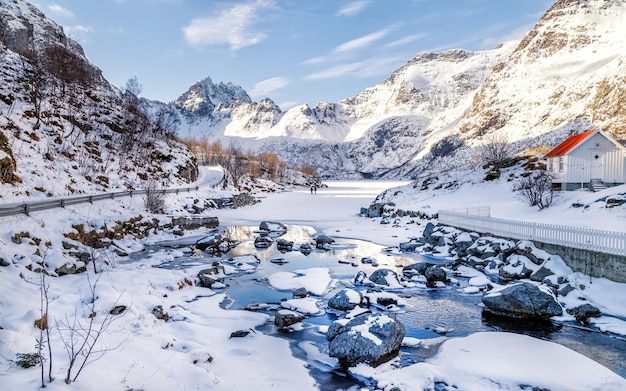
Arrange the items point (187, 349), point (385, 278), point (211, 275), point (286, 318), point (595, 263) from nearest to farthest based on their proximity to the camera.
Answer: point (187, 349), point (286, 318), point (595, 263), point (385, 278), point (211, 275)

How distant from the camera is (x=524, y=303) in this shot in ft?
37.7

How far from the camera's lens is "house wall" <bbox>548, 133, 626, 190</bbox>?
29094 mm

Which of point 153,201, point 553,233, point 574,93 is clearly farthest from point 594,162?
point 574,93

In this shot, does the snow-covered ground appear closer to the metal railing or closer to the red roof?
the metal railing

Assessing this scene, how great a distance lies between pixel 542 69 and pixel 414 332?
236m

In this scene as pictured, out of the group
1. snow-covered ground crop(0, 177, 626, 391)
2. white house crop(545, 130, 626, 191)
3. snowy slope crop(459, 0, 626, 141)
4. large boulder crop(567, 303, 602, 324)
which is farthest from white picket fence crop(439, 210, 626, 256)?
snowy slope crop(459, 0, 626, 141)

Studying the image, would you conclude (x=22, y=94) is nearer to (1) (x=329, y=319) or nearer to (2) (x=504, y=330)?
(1) (x=329, y=319)

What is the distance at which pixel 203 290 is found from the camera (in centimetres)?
1440

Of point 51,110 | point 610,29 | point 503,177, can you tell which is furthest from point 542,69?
point 51,110

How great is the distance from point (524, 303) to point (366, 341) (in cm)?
608

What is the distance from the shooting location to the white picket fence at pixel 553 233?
511 inches

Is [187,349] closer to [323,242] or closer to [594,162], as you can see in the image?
[323,242]

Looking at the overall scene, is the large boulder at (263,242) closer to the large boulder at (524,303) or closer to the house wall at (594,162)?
the large boulder at (524,303)

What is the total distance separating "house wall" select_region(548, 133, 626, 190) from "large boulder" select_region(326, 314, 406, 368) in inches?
1093
